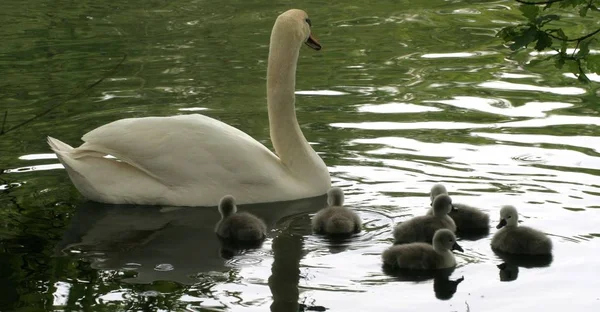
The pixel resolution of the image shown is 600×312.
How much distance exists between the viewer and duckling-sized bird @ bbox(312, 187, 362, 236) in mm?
8656

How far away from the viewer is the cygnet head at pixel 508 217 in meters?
8.32

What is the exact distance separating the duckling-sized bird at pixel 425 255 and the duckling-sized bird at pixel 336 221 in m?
0.77

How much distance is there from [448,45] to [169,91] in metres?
4.66

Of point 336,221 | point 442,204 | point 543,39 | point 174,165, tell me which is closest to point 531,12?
point 543,39

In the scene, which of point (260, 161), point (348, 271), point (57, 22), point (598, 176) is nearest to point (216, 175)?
point (260, 161)

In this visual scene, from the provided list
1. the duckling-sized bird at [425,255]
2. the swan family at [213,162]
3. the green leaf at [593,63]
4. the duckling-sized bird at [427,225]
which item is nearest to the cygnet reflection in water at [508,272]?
the duckling-sized bird at [425,255]

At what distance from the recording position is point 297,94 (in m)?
14.0

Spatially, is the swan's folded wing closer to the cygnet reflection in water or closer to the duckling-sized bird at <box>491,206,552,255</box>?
the duckling-sized bird at <box>491,206,552,255</box>

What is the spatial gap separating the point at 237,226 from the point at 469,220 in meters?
1.66

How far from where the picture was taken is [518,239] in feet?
26.9

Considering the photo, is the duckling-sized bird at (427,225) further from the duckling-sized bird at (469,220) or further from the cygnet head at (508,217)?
the cygnet head at (508,217)

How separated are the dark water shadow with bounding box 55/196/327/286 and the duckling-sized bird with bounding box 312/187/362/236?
33 cm

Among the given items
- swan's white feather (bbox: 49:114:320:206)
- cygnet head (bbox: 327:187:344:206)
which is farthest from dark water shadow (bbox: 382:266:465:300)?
swan's white feather (bbox: 49:114:320:206)

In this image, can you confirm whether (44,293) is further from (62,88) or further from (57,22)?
(57,22)
